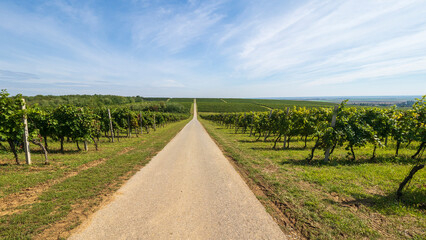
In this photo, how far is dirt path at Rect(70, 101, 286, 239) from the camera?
3481 millimetres

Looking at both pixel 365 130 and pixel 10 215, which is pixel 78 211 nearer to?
pixel 10 215

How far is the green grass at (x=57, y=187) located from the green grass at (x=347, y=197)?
5183 millimetres

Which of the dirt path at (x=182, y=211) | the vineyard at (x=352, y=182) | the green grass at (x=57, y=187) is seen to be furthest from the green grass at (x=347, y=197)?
the green grass at (x=57, y=187)

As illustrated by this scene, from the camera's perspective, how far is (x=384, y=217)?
13.3 feet

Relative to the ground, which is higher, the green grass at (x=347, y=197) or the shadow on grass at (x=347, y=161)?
the green grass at (x=347, y=197)

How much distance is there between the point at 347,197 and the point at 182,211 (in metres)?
4.78

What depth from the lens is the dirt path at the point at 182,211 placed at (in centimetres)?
348

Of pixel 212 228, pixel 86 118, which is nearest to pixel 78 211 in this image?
pixel 212 228

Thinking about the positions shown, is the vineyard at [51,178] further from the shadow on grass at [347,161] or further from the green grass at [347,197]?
the shadow on grass at [347,161]

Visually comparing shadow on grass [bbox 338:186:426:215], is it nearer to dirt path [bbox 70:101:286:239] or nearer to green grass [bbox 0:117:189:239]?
dirt path [bbox 70:101:286:239]

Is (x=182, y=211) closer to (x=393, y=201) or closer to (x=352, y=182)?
(x=393, y=201)

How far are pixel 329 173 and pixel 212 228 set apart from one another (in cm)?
587

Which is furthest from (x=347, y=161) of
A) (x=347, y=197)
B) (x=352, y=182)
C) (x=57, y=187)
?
(x=57, y=187)

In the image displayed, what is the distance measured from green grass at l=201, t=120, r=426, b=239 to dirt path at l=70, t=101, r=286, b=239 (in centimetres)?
89
